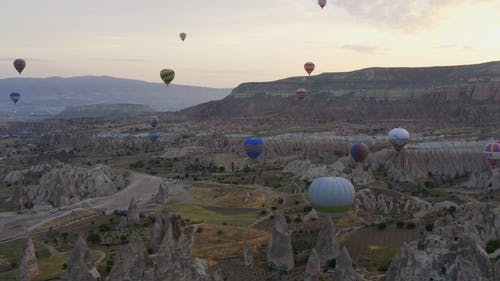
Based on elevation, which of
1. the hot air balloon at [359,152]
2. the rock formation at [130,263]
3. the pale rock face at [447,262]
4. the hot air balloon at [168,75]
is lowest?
the hot air balloon at [359,152]

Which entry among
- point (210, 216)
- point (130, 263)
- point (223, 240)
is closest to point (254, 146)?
point (210, 216)

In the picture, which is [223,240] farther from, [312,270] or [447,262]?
[447,262]

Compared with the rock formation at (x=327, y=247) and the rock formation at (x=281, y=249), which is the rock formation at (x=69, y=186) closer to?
the rock formation at (x=281, y=249)

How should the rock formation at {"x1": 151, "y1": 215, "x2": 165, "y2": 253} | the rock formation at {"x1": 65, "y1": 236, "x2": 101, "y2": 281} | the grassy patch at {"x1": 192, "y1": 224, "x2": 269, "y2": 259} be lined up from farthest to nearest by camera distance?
the grassy patch at {"x1": 192, "y1": 224, "x2": 269, "y2": 259}, the rock formation at {"x1": 151, "y1": 215, "x2": 165, "y2": 253}, the rock formation at {"x1": 65, "y1": 236, "x2": 101, "y2": 281}

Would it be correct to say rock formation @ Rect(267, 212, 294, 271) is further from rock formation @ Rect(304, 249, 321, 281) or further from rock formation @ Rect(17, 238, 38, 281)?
rock formation @ Rect(17, 238, 38, 281)

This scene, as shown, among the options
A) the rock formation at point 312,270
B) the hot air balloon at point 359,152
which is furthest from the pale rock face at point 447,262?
the hot air balloon at point 359,152

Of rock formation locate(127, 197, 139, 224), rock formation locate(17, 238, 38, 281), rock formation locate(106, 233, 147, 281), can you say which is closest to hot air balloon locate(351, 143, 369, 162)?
rock formation locate(127, 197, 139, 224)
